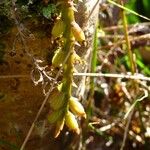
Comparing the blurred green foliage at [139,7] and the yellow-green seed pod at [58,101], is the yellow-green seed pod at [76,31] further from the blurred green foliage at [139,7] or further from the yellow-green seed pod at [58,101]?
the blurred green foliage at [139,7]

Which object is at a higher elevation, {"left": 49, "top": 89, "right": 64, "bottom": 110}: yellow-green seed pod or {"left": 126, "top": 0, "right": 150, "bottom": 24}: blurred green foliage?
{"left": 126, "top": 0, "right": 150, "bottom": 24}: blurred green foliage

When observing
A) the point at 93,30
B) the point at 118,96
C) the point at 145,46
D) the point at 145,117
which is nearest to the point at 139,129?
the point at 145,117

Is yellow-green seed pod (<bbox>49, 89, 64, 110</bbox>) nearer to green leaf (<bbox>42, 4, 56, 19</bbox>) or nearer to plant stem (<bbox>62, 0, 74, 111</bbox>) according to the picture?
plant stem (<bbox>62, 0, 74, 111</bbox>)

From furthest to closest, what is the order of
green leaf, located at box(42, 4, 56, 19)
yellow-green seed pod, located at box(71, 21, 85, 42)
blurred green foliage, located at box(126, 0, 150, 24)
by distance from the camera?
1. blurred green foliage, located at box(126, 0, 150, 24)
2. green leaf, located at box(42, 4, 56, 19)
3. yellow-green seed pod, located at box(71, 21, 85, 42)

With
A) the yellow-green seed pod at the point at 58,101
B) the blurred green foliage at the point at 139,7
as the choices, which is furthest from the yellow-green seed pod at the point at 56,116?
the blurred green foliage at the point at 139,7

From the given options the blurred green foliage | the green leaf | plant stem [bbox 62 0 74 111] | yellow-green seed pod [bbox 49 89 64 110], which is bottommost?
yellow-green seed pod [bbox 49 89 64 110]

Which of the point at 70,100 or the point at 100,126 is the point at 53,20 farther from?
the point at 100,126

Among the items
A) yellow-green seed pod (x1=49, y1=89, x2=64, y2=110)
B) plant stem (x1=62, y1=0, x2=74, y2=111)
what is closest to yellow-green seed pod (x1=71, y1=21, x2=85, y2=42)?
plant stem (x1=62, y1=0, x2=74, y2=111)

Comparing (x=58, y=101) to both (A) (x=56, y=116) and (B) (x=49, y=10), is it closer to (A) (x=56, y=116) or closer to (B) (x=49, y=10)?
(A) (x=56, y=116)

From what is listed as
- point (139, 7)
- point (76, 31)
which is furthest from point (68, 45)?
point (139, 7)
